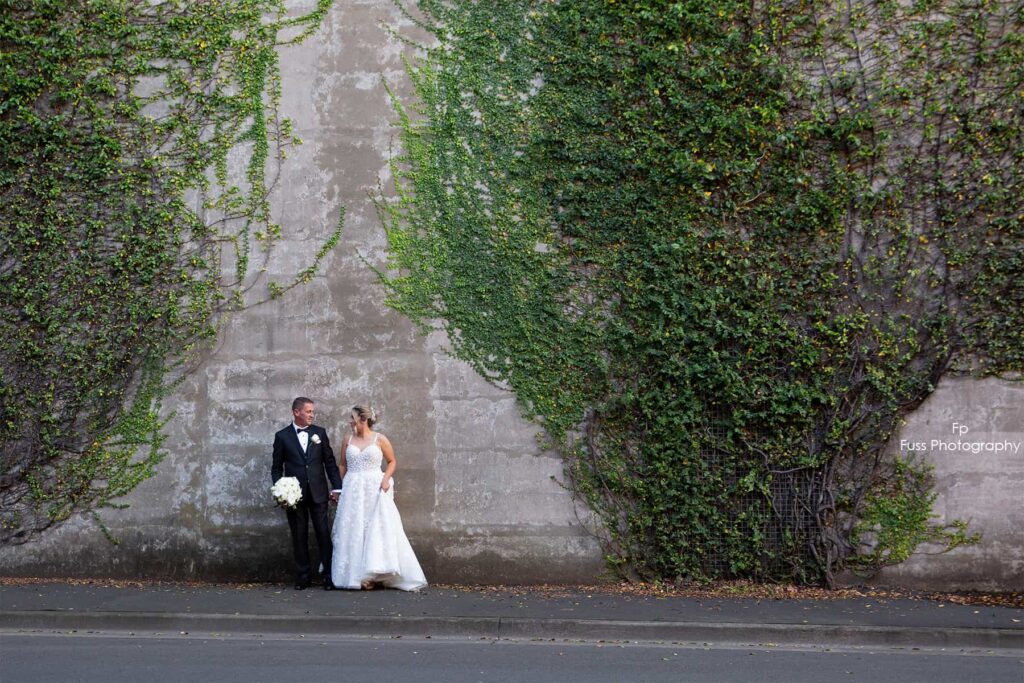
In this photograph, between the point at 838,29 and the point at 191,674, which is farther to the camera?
the point at 838,29

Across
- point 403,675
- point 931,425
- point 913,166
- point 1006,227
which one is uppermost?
point 913,166

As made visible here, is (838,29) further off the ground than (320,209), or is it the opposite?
(838,29)

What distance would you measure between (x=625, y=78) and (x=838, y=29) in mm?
2147

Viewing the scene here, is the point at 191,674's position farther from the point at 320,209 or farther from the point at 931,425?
the point at 931,425

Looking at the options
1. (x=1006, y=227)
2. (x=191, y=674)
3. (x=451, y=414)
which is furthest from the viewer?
(x=451, y=414)

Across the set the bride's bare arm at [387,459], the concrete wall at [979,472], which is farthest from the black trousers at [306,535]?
the concrete wall at [979,472]

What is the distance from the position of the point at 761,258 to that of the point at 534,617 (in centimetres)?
413

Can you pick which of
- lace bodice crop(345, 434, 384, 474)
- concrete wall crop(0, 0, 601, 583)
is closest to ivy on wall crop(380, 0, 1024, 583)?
concrete wall crop(0, 0, 601, 583)

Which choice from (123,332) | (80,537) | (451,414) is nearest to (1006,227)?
(451,414)

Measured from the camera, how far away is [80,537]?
1123 centimetres

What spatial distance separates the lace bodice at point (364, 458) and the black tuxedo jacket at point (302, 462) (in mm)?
355

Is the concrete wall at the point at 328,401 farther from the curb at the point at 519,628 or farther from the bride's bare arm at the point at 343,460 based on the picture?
the curb at the point at 519,628

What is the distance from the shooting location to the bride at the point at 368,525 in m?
10.3

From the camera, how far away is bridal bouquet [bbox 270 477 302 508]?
33.6 feet
